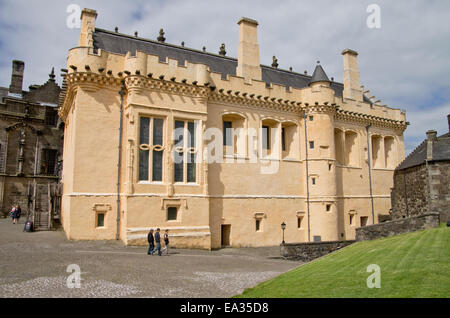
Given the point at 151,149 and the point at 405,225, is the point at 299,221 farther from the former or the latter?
the point at 151,149

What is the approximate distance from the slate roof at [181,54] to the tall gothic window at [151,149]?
6.14m

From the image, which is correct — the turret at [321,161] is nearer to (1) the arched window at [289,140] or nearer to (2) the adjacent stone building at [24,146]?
(1) the arched window at [289,140]

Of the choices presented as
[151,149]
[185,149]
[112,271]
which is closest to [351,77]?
[185,149]

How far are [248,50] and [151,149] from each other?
11.7m

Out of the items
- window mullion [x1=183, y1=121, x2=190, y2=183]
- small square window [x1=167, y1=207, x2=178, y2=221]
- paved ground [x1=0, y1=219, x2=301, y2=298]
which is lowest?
paved ground [x1=0, y1=219, x2=301, y2=298]

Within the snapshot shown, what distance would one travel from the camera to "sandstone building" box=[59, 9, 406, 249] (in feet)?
66.4

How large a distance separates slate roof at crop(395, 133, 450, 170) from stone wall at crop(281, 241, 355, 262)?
10500mm

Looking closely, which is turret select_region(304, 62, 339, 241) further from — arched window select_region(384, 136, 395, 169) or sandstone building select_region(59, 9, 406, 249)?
arched window select_region(384, 136, 395, 169)

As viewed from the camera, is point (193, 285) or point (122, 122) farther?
point (122, 122)

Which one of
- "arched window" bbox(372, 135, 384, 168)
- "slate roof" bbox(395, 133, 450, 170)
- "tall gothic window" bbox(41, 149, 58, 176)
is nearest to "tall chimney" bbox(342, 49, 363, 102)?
"arched window" bbox(372, 135, 384, 168)
